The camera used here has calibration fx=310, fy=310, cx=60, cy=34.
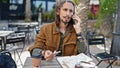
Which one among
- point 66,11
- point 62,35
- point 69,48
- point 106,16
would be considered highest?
point 66,11

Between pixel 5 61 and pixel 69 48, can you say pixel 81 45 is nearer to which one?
pixel 69 48

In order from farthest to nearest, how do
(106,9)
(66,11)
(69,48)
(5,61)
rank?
(106,9) → (5,61) → (69,48) → (66,11)

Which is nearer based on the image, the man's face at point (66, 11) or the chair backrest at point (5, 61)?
the man's face at point (66, 11)

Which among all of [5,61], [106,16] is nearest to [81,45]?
[5,61]

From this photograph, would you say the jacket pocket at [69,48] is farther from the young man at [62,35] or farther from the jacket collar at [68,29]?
the jacket collar at [68,29]

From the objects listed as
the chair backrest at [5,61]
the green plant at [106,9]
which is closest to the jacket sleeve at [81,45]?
the chair backrest at [5,61]

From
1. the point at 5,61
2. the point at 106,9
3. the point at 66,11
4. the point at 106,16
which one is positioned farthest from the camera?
the point at 106,16

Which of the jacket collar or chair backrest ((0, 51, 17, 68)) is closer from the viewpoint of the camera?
the jacket collar

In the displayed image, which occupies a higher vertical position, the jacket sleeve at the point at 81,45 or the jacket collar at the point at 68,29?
the jacket collar at the point at 68,29

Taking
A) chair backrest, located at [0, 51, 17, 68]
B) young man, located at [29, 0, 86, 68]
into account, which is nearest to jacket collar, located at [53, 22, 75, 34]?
young man, located at [29, 0, 86, 68]

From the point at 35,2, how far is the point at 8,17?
2559mm

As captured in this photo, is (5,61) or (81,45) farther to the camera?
(5,61)

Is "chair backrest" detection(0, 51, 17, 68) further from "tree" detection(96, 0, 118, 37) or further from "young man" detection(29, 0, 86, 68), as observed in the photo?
"tree" detection(96, 0, 118, 37)

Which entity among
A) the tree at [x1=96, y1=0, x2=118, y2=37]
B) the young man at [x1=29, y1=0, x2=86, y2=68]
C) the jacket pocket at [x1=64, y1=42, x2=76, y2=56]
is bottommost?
the tree at [x1=96, y1=0, x2=118, y2=37]
